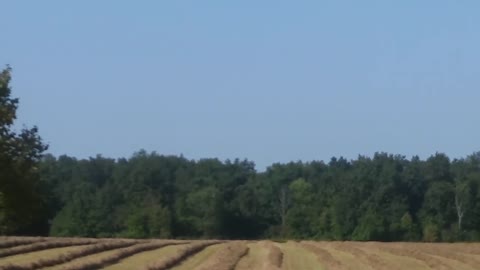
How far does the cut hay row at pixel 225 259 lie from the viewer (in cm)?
3650

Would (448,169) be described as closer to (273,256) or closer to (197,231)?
(197,231)

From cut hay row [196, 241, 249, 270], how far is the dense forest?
44.0m

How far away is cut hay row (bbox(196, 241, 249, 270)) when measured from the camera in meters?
36.5

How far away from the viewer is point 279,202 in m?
135

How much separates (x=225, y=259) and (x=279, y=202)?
308 ft

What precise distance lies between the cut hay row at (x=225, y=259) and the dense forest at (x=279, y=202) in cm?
4397

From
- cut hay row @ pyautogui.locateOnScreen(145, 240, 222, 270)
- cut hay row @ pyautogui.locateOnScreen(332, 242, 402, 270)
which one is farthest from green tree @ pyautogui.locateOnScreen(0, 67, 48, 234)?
cut hay row @ pyautogui.locateOnScreen(332, 242, 402, 270)

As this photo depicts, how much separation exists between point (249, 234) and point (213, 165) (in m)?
32.5

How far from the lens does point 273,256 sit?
44.0 meters

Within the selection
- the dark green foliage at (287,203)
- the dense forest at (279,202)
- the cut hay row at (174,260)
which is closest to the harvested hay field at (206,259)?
the cut hay row at (174,260)

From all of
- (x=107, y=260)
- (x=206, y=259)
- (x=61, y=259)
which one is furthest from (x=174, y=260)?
(x=61, y=259)

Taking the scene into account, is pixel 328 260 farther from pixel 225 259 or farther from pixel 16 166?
pixel 16 166

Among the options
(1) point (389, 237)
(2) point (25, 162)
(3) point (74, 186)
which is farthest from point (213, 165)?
(2) point (25, 162)

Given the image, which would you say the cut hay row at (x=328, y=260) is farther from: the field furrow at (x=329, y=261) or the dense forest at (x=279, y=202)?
the dense forest at (x=279, y=202)
